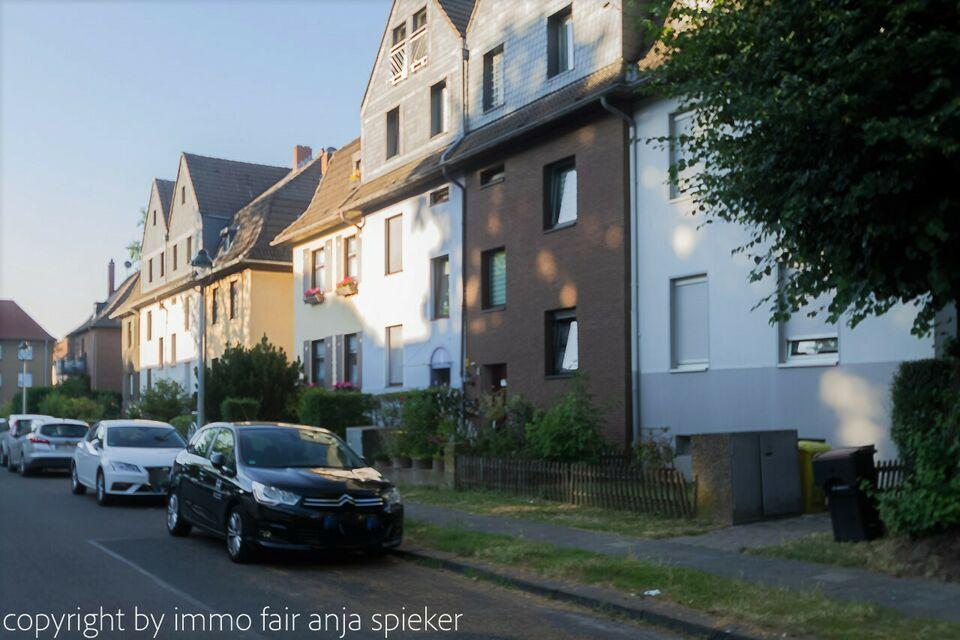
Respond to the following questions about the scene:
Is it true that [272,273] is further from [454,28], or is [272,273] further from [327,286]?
[454,28]

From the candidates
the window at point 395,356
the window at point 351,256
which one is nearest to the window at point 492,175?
the window at point 395,356

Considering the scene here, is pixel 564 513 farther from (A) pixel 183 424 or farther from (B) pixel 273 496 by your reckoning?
(A) pixel 183 424

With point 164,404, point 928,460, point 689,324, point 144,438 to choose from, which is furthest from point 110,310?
point 928,460

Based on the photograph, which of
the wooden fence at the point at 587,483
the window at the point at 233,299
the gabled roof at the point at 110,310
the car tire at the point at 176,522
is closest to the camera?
the car tire at the point at 176,522

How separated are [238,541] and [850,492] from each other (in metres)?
6.70

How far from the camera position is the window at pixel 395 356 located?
28219mm

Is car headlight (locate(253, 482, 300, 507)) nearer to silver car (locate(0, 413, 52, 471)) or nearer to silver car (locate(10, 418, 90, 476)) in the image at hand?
silver car (locate(10, 418, 90, 476))

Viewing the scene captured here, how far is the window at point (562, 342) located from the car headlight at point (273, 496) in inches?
425

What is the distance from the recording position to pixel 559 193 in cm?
2184

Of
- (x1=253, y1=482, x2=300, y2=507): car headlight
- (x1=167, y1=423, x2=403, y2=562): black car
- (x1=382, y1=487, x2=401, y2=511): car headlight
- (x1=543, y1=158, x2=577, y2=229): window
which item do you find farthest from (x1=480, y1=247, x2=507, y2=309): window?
(x1=253, y1=482, x2=300, y2=507): car headlight

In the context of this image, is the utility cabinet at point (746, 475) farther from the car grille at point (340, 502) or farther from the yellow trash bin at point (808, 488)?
the car grille at point (340, 502)

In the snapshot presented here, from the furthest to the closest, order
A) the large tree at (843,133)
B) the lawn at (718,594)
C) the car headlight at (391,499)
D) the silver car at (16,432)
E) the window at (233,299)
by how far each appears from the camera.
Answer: the window at (233,299), the silver car at (16,432), the car headlight at (391,499), the large tree at (843,133), the lawn at (718,594)

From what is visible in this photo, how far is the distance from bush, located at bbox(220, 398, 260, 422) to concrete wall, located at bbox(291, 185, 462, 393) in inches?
129

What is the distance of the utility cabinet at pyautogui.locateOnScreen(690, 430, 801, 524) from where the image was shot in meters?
12.9
